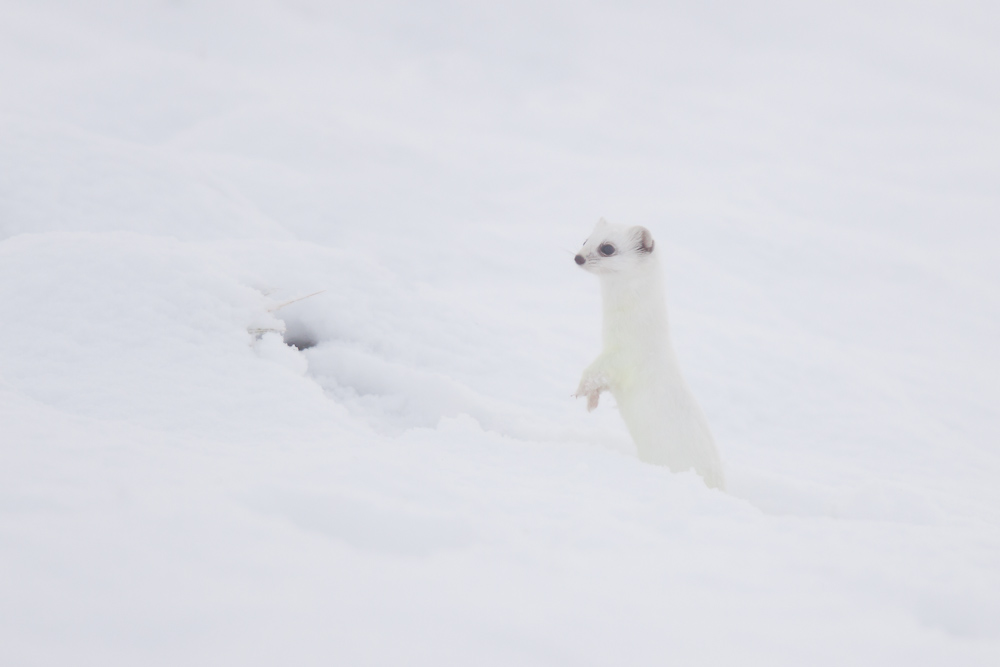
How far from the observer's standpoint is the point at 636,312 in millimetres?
3627

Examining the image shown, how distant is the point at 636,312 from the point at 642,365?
1.05 ft

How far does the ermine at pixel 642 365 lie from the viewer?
10.7 ft

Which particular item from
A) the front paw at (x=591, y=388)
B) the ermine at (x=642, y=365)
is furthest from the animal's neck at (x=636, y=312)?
the front paw at (x=591, y=388)

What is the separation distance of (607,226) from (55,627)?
339cm

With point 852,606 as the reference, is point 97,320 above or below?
above

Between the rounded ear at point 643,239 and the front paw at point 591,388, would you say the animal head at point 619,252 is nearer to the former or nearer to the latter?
the rounded ear at point 643,239

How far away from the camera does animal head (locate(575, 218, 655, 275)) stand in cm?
374

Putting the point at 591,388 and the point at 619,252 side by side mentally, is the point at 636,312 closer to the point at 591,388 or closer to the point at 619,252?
the point at 619,252

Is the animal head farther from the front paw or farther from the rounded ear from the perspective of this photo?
the front paw

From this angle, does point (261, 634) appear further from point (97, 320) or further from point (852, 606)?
point (97, 320)

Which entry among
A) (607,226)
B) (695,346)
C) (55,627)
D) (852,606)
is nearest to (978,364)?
(695,346)

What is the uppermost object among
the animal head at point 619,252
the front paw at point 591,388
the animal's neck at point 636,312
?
the animal head at point 619,252

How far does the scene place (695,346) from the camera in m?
6.70

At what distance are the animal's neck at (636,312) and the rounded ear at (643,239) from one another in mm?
65
